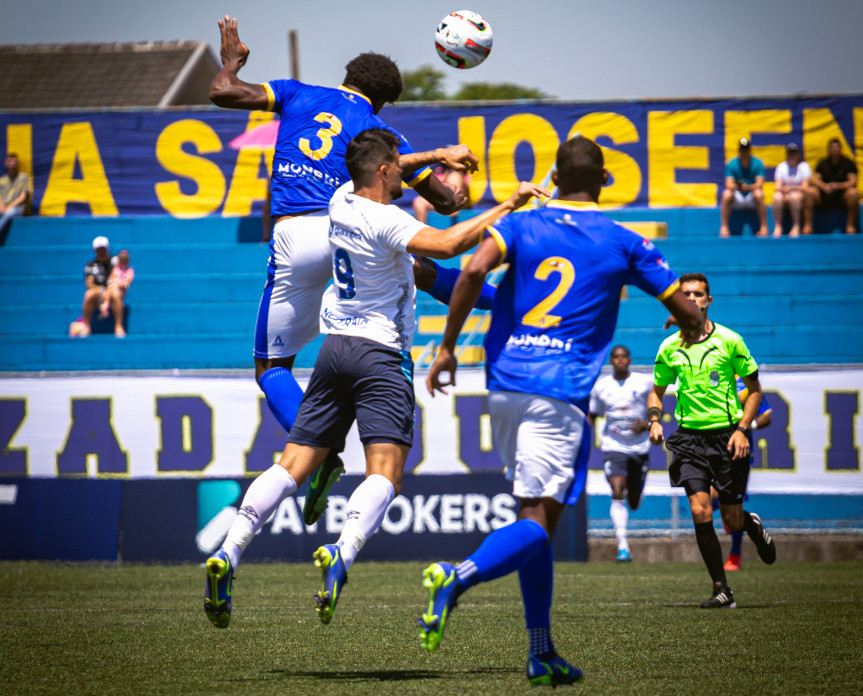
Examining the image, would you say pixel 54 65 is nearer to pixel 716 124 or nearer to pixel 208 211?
pixel 208 211

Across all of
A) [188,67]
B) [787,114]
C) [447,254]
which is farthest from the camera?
[188,67]

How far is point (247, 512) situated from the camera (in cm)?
579

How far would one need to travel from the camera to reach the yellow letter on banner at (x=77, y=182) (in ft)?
69.6

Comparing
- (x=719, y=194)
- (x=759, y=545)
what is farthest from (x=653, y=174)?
(x=759, y=545)

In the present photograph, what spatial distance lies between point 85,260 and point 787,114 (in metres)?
12.3

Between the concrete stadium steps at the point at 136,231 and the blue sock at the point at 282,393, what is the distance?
14270 millimetres

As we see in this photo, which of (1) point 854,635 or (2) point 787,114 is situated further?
(2) point 787,114

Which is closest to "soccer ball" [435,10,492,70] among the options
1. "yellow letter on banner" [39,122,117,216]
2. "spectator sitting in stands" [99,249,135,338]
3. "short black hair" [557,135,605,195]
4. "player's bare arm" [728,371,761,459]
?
"short black hair" [557,135,605,195]

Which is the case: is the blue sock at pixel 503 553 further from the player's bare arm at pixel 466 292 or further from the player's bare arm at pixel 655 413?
the player's bare arm at pixel 655 413

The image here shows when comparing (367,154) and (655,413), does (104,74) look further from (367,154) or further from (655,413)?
(367,154)

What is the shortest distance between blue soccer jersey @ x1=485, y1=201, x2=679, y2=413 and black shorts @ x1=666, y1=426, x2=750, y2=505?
415 cm

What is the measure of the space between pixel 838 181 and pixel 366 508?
15986 millimetres

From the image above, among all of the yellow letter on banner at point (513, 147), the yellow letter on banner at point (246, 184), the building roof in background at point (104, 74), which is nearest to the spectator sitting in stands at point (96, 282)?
the yellow letter on banner at point (246, 184)

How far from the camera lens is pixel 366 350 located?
5.71 meters
